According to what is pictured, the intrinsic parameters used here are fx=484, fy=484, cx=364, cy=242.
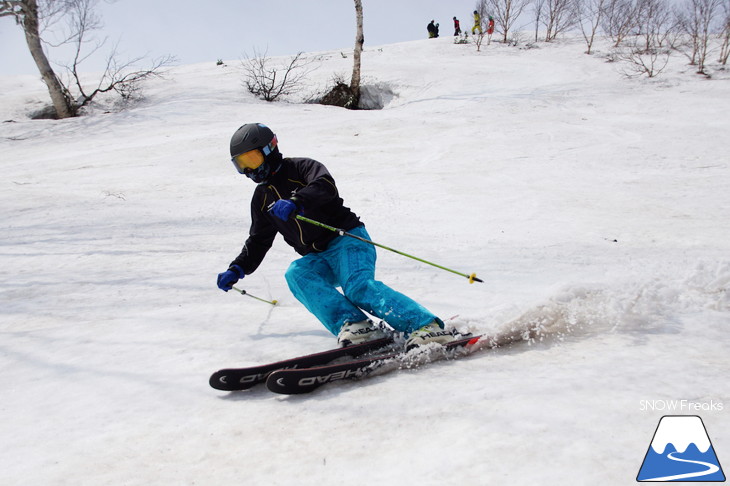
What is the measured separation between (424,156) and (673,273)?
5909 mm

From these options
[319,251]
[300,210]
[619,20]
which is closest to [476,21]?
[619,20]

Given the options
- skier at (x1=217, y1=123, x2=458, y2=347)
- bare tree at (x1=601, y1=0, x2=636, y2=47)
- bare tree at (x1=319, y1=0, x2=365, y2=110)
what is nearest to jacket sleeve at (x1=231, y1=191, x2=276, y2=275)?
skier at (x1=217, y1=123, x2=458, y2=347)

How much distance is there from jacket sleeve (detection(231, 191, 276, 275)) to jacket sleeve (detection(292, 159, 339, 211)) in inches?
15.7

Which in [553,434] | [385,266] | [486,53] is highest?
[486,53]

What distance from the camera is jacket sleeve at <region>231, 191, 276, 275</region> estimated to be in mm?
3327

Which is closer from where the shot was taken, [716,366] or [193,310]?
[716,366]

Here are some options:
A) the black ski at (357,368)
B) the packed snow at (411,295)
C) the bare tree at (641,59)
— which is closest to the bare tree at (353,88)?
the packed snow at (411,295)

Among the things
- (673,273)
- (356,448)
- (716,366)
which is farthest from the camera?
(673,273)

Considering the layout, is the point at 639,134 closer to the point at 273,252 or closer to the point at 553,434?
the point at 273,252

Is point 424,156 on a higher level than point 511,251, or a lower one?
higher

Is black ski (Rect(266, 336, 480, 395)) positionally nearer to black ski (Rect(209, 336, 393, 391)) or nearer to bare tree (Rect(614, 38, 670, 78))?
black ski (Rect(209, 336, 393, 391))

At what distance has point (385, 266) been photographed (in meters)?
4.51

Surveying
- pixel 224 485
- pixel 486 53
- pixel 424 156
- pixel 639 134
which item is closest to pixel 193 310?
pixel 224 485

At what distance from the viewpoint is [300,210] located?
292cm
